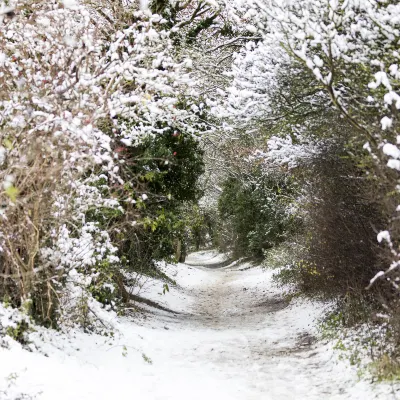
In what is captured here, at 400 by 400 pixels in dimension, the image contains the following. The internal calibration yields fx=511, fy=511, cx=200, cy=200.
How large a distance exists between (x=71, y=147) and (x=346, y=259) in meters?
4.47

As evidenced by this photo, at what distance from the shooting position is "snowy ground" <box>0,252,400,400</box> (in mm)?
5387

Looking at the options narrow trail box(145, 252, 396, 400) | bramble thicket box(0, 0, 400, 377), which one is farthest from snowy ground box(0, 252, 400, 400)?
bramble thicket box(0, 0, 400, 377)

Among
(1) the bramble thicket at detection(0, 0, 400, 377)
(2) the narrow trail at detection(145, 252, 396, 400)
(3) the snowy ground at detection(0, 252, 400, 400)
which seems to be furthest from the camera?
(2) the narrow trail at detection(145, 252, 396, 400)

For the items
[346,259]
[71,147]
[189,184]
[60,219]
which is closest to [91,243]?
[60,219]

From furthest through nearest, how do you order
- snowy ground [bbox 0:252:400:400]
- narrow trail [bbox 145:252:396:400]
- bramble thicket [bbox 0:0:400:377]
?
narrow trail [bbox 145:252:396:400] < bramble thicket [bbox 0:0:400:377] < snowy ground [bbox 0:252:400:400]

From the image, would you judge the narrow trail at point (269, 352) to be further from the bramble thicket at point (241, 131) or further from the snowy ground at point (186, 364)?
the bramble thicket at point (241, 131)

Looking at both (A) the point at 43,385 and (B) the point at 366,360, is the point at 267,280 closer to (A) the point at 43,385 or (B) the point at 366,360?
(B) the point at 366,360

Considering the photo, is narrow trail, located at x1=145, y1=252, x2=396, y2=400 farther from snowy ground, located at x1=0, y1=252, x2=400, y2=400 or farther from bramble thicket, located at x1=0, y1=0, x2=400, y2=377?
bramble thicket, located at x1=0, y1=0, x2=400, y2=377

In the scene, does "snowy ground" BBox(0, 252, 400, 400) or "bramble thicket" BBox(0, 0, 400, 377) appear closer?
"snowy ground" BBox(0, 252, 400, 400)

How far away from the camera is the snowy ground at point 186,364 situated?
539 centimetres

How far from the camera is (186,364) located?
292 inches

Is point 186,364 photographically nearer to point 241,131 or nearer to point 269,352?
point 269,352

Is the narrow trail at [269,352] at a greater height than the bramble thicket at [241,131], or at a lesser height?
lesser

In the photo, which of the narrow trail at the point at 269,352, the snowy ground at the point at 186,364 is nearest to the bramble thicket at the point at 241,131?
the snowy ground at the point at 186,364
